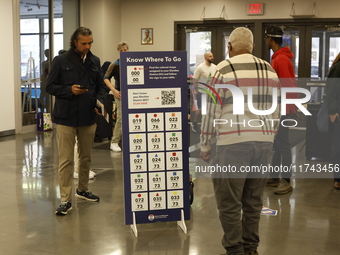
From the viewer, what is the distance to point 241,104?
3047mm

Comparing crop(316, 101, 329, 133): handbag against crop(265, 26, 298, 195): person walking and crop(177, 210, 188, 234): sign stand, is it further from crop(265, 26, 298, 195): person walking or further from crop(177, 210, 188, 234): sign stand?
crop(177, 210, 188, 234): sign stand

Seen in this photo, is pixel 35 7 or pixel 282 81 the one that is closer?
pixel 282 81

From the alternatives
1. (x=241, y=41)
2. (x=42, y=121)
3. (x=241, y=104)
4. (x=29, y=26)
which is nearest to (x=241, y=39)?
(x=241, y=41)

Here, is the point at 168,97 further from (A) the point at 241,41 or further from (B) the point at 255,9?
(B) the point at 255,9

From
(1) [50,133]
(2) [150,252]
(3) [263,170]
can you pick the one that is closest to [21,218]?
(2) [150,252]

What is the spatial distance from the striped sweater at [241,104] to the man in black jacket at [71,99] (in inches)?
66.5

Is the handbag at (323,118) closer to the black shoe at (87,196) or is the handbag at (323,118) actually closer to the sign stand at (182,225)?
the sign stand at (182,225)

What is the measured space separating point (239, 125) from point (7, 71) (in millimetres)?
7625

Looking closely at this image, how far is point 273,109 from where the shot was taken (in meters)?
3.16

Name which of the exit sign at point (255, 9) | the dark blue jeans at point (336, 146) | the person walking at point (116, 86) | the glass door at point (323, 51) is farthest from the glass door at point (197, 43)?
the dark blue jeans at point (336, 146)

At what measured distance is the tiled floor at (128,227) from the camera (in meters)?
3.71

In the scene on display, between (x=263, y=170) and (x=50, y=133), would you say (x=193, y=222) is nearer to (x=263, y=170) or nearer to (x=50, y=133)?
(x=263, y=170)

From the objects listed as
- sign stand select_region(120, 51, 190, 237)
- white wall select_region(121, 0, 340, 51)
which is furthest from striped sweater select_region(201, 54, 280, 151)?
white wall select_region(121, 0, 340, 51)

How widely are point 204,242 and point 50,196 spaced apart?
2014 mm
